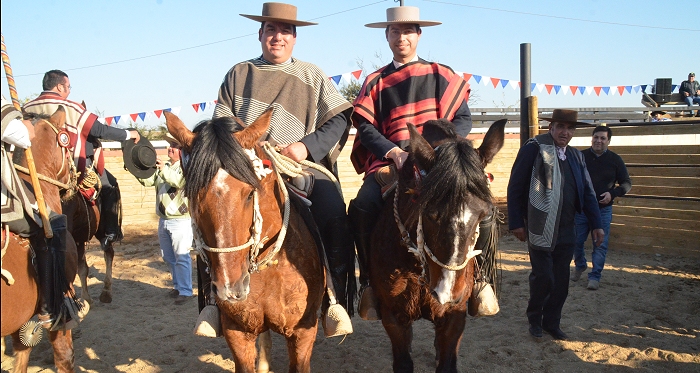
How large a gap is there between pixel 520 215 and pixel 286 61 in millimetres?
2988

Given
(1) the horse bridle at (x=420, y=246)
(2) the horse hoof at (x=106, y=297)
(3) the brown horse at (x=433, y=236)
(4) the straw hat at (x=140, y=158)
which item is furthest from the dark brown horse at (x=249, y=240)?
(2) the horse hoof at (x=106, y=297)

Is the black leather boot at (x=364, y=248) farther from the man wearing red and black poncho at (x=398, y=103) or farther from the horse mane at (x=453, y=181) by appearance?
the horse mane at (x=453, y=181)

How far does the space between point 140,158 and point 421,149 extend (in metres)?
4.94

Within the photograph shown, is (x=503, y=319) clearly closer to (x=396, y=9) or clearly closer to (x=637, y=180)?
(x=396, y=9)

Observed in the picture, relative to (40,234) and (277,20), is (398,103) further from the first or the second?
(40,234)

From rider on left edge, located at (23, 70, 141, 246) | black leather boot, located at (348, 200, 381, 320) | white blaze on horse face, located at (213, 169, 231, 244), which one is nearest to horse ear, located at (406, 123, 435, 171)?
black leather boot, located at (348, 200, 381, 320)

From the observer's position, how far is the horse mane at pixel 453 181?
2.78m

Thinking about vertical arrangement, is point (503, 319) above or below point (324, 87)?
below

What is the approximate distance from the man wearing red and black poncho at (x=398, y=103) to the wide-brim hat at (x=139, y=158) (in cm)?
381

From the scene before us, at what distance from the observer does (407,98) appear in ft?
13.3

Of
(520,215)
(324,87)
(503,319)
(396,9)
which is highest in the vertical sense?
(396,9)

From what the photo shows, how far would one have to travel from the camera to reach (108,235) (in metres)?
7.22

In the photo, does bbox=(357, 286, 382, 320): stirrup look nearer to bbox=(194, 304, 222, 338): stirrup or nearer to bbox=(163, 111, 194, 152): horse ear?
bbox=(194, 304, 222, 338): stirrup

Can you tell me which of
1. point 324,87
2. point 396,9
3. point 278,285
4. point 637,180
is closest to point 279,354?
point 278,285
